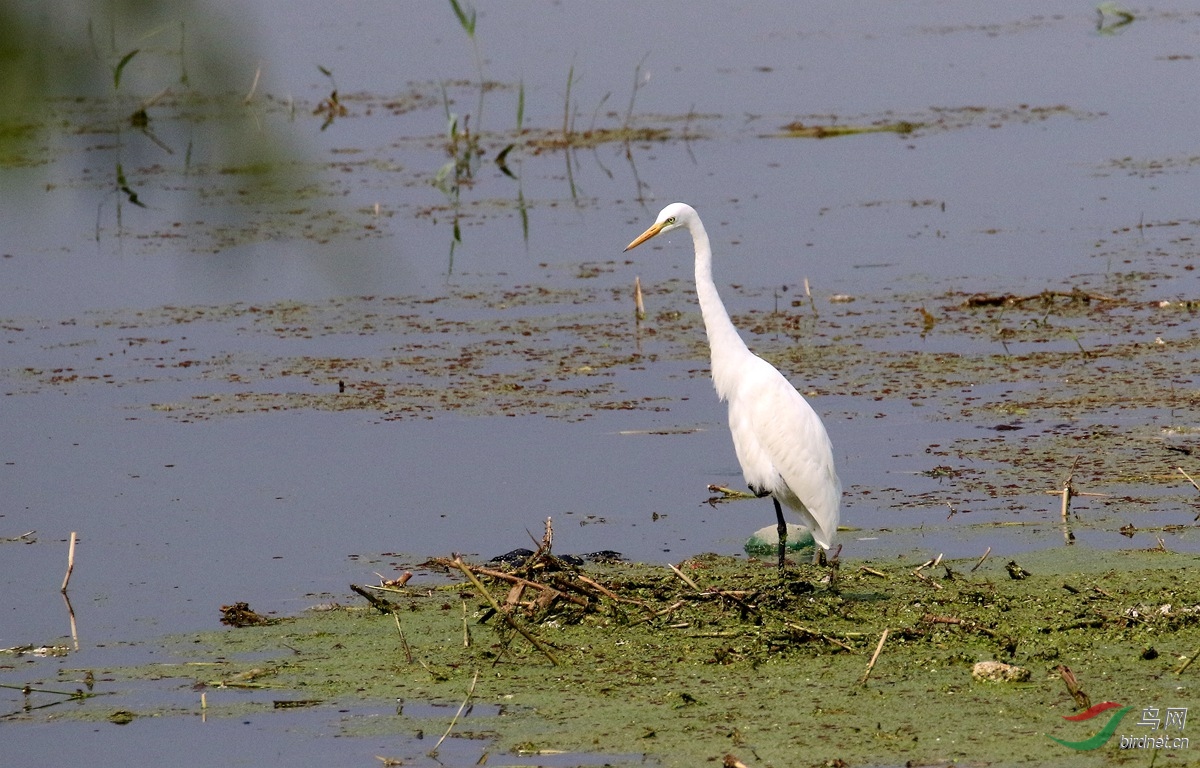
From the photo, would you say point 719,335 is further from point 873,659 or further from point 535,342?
point 535,342

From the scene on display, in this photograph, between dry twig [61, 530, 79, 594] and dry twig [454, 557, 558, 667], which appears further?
dry twig [61, 530, 79, 594]

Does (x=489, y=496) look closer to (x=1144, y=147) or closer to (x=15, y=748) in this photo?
(x=15, y=748)

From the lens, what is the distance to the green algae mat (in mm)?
3941

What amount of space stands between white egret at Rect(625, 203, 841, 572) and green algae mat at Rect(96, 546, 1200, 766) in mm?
245

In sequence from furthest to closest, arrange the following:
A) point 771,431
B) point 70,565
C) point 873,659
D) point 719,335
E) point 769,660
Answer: point 719,335 → point 771,431 → point 70,565 → point 769,660 → point 873,659

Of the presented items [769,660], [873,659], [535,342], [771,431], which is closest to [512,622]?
[769,660]

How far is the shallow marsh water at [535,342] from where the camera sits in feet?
7.35

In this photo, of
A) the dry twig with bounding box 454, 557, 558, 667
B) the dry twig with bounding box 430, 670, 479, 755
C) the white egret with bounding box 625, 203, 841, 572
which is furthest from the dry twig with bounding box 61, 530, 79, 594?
the white egret with bounding box 625, 203, 841, 572

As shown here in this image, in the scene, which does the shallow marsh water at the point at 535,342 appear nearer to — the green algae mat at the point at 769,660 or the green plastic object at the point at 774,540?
the green plastic object at the point at 774,540

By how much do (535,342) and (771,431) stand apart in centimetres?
330

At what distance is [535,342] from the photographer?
884 centimetres

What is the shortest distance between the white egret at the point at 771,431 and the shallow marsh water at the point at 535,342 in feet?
1.15

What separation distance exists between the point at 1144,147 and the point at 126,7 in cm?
1290

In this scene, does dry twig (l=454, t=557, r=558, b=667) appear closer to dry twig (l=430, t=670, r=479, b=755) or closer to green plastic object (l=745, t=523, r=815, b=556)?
dry twig (l=430, t=670, r=479, b=755)
